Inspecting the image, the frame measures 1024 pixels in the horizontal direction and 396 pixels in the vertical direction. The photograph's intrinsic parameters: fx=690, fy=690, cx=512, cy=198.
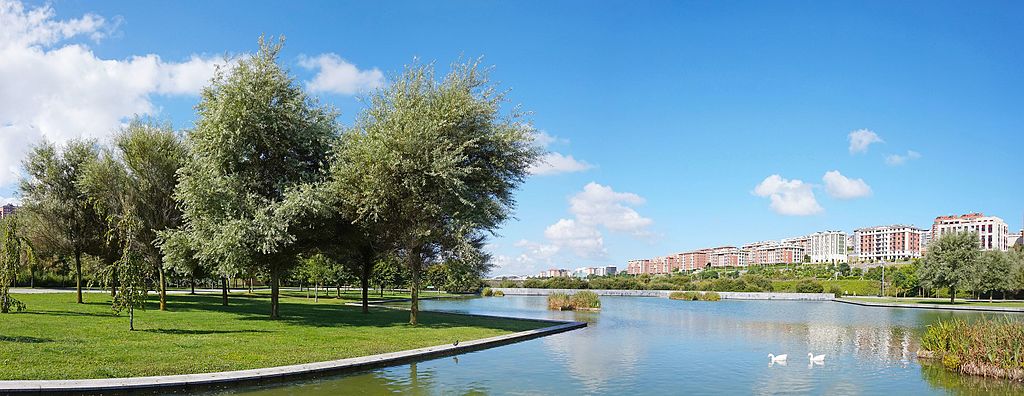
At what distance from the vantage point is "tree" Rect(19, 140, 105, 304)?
106ft

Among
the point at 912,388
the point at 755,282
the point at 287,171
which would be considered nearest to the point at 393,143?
the point at 287,171

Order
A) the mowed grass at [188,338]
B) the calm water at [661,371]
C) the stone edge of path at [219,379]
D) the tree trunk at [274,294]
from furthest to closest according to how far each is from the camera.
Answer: the tree trunk at [274,294] < the calm water at [661,371] < the mowed grass at [188,338] < the stone edge of path at [219,379]

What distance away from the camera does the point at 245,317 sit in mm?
27172

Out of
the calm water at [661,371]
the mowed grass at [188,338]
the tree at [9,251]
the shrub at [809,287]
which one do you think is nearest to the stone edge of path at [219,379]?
the calm water at [661,371]

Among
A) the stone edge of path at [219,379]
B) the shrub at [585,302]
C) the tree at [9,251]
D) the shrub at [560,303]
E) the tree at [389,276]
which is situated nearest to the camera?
the stone edge of path at [219,379]

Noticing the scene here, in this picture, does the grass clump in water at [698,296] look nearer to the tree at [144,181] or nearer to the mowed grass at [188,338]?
the mowed grass at [188,338]

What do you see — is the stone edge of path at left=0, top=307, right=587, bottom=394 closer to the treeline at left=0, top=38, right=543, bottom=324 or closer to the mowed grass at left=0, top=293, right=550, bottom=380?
the mowed grass at left=0, top=293, right=550, bottom=380

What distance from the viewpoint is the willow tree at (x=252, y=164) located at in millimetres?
24469

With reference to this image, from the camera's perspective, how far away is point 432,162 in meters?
24.3

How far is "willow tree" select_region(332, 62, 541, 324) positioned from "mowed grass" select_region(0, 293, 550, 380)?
11.9 feet

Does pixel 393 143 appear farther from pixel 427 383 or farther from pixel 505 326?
pixel 427 383

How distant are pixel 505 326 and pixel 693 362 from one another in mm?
9572

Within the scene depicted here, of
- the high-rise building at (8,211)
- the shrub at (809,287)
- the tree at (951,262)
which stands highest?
the high-rise building at (8,211)

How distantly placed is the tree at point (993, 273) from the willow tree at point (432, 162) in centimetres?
5600
